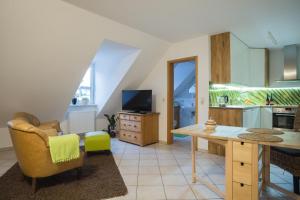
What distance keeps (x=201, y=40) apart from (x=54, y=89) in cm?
335

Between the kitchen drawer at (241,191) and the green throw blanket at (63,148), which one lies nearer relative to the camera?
the kitchen drawer at (241,191)

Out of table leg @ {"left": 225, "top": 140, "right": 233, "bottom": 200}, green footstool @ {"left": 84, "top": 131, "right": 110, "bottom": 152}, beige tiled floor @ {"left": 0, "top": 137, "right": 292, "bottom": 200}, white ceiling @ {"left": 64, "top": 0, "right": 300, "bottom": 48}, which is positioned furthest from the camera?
green footstool @ {"left": 84, "top": 131, "right": 110, "bottom": 152}

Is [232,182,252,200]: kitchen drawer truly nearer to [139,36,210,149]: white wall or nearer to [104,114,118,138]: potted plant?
[139,36,210,149]: white wall

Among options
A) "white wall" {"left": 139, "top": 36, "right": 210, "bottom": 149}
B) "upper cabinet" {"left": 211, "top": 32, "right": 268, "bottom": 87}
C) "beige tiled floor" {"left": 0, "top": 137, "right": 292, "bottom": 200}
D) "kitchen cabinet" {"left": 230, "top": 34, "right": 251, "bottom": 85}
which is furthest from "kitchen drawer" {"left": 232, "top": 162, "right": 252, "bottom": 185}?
"kitchen cabinet" {"left": 230, "top": 34, "right": 251, "bottom": 85}

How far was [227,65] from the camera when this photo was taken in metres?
3.79

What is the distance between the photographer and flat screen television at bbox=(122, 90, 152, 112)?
4699 millimetres

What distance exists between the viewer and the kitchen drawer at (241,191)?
6.08ft

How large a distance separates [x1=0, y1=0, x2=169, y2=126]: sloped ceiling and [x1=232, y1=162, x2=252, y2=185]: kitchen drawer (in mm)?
3000

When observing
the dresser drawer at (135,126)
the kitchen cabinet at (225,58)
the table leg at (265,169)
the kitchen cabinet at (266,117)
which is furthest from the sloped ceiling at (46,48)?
the kitchen cabinet at (266,117)

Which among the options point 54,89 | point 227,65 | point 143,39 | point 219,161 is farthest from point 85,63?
point 219,161

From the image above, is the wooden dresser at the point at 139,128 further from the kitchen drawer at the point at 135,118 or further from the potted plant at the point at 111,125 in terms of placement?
the potted plant at the point at 111,125

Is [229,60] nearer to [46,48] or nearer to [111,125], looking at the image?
[46,48]

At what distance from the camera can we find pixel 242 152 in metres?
1.88

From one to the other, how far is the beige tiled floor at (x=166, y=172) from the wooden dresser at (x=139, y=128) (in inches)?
10.7
